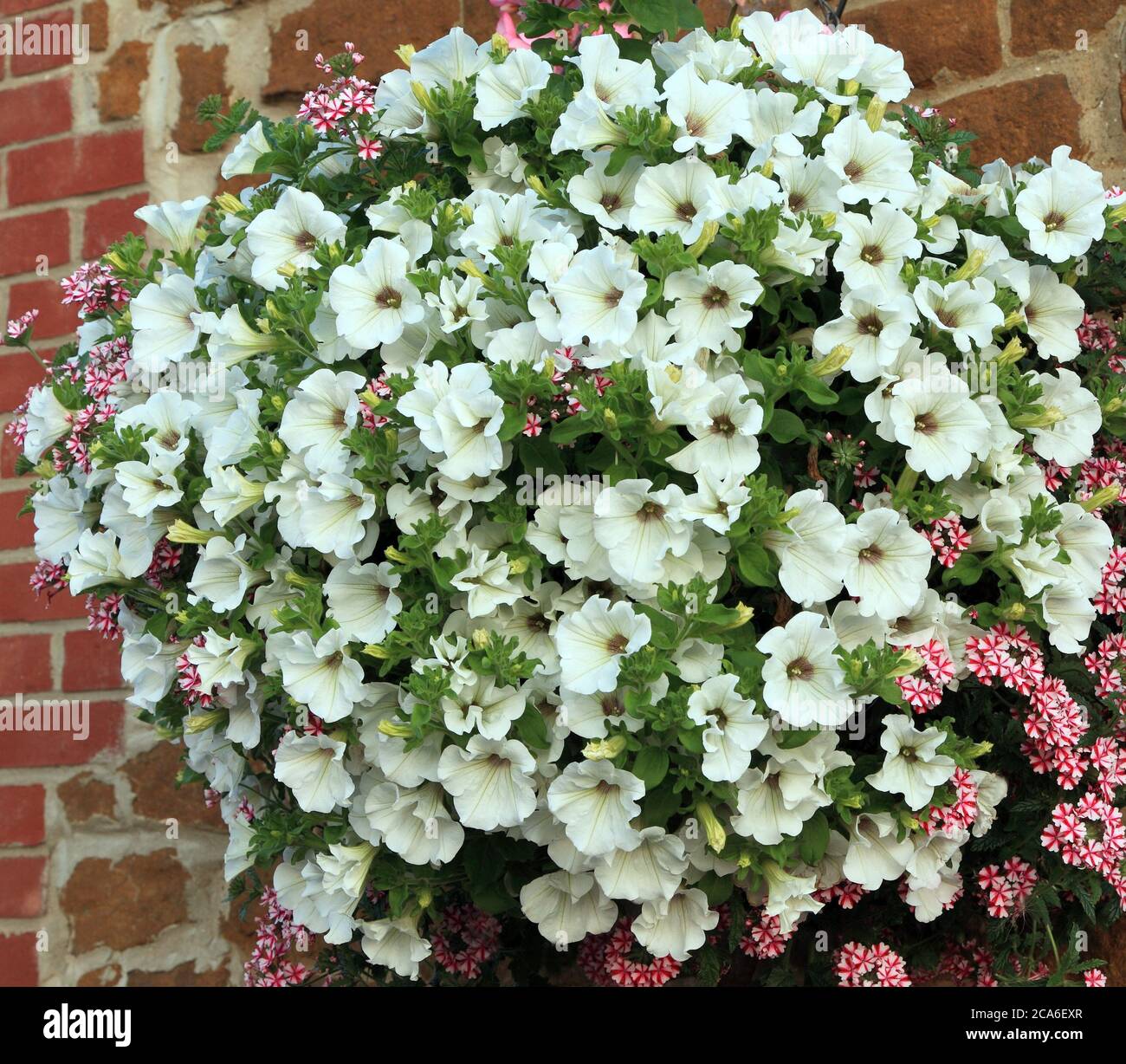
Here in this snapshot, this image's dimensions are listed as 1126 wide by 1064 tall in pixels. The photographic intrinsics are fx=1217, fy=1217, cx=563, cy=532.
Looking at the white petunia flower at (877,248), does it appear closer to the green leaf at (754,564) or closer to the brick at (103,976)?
the green leaf at (754,564)

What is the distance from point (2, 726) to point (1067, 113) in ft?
6.00

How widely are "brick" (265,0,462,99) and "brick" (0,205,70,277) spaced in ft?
1.39

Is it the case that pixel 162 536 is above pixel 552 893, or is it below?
above

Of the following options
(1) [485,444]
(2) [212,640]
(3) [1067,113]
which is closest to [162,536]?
(2) [212,640]

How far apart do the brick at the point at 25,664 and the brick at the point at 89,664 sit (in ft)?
0.13

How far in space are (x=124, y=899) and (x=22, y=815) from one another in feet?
0.78

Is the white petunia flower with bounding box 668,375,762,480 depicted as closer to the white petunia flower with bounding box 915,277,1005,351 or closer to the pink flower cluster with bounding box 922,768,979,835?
the white petunia flower with bounding box 915,277,1005,351

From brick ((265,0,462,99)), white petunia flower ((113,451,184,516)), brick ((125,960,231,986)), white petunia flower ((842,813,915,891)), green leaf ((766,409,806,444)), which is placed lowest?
brick ((125,960,231,986))

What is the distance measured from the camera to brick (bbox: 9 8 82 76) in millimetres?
2061

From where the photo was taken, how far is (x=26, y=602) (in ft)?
6.53

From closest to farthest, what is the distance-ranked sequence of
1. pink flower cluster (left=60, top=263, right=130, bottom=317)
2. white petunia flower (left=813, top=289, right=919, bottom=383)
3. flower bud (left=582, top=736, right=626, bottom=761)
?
1. flower bud (left=582, top=736, right=626, bottom=761)
2. white petunia flower (left=813, top=289, right=919, bottom=383)
3. pink flower cluster (left=60, top=263, right=130, bottom=317)

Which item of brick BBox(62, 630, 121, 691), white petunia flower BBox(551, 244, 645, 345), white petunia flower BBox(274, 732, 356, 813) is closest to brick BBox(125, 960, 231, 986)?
brick BBox(62, 630, 121, 691)
